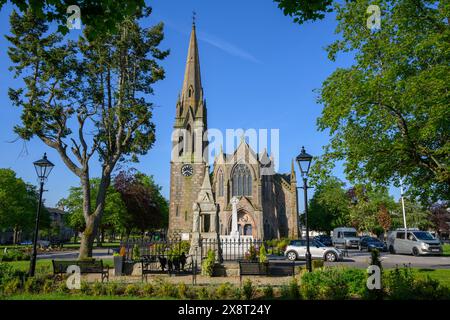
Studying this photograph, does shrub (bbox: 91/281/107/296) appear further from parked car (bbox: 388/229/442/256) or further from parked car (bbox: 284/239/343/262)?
parked car (bbox: 388/229/442/256)

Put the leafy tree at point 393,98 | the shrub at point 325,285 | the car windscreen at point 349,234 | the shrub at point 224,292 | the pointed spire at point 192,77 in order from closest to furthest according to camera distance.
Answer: the shrub at point 325,285 < the shrub at point 224,292 < the leafy tree at point 393,98 < the car windscreen at point 349,234 < the pointed spire at point 192,77

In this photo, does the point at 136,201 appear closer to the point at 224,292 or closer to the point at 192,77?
the point at 192,77

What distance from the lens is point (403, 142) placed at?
13.8 metres

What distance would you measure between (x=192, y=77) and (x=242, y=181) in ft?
59.2

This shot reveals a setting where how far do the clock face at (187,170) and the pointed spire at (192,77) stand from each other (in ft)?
35.4

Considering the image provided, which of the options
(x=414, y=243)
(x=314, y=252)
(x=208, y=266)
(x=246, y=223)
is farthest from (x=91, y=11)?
(x=246, y=223)

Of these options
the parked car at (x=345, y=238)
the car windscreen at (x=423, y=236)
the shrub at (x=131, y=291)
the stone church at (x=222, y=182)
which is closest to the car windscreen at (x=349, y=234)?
the parked car at (x=345, y=238)

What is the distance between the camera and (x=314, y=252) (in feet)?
77.0

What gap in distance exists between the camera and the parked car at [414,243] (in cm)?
2547

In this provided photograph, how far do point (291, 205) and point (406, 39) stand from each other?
4187 cm

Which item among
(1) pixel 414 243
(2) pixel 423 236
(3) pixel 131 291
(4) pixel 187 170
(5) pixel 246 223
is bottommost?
(3) pixel 131 291

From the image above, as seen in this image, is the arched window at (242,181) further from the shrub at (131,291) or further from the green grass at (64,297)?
the green grass at (64,297)

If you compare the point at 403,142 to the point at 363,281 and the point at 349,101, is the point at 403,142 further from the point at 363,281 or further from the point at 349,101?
the point at 363,281
